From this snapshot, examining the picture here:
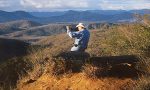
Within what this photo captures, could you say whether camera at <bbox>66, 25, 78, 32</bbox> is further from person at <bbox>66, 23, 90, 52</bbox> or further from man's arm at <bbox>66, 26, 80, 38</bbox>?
person at <bbox>66, 23, 90, 52</bbox>

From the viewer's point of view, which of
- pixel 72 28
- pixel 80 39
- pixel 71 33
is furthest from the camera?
pixel 72 28

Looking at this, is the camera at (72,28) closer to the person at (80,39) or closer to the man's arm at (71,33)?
the man's arm at (71,33)

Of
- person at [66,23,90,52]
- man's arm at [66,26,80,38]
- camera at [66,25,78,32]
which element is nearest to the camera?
man's arm at [66,26,80,38]

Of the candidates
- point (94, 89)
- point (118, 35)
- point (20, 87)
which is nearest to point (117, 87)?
point (94, 89)

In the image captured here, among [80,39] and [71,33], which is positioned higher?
[71,33]

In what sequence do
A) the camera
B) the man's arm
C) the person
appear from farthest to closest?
1. the person
2. the camera
3. the man's arm

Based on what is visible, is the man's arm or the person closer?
the man's arm

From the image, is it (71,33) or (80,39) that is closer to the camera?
(71,33)

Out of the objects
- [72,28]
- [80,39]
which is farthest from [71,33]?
[72,28]

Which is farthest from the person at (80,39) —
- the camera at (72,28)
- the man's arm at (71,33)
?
the camera at (72,28)

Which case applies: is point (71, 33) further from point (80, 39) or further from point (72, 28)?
point (72, 28)

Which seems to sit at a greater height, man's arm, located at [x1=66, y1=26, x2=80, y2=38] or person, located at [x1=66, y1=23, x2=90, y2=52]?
man's arm, located at [x1=66, y1=26, x2=80, y2=38]

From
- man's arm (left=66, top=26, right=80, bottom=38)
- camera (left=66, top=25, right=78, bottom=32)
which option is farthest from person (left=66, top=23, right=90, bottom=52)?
camera (left=66, top=25, right=78, bottom=32)

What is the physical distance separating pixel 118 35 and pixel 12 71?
15.8 ft
